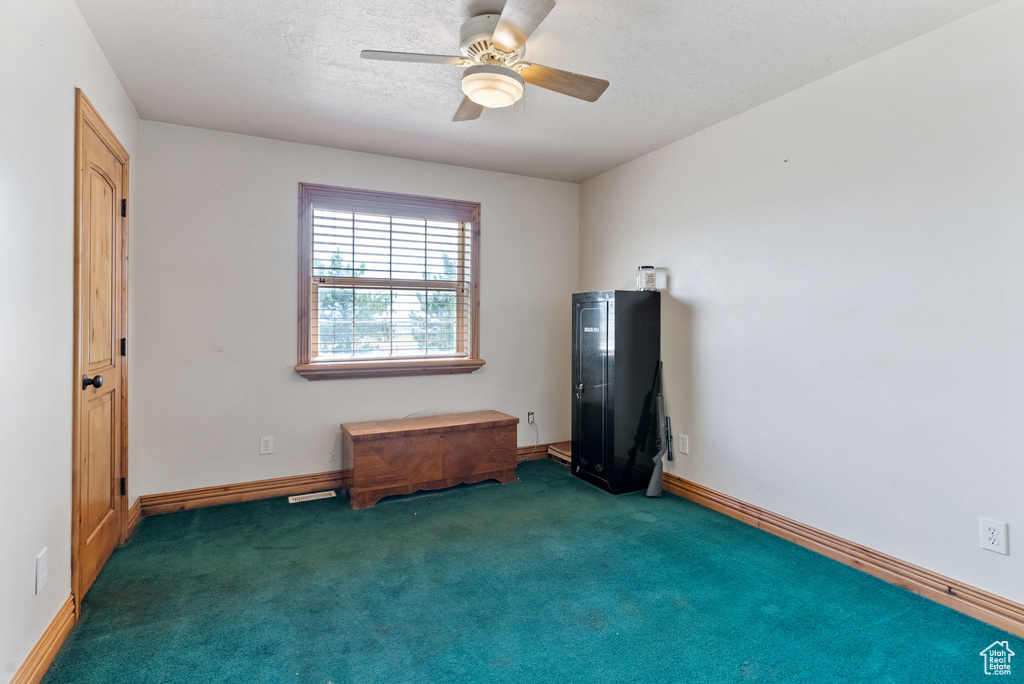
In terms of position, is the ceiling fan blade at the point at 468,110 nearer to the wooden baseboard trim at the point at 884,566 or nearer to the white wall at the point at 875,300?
the white wall at the point at 875,300

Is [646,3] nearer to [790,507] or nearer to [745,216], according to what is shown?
[745,216]

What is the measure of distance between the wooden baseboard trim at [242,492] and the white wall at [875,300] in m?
2.49

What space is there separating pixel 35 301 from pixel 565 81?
6.80 feet

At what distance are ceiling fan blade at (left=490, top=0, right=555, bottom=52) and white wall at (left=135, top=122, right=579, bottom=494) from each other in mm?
2097

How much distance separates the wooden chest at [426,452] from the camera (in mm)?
3361

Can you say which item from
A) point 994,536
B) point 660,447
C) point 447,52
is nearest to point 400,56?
point 447,52

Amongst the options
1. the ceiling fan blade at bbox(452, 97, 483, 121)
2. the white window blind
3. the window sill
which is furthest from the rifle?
the ceiling fan blade at bbox(452, 97, 483, 121)

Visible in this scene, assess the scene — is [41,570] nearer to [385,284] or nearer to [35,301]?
[35,301]

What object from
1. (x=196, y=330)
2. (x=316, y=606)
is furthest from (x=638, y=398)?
(x=196, y=330)

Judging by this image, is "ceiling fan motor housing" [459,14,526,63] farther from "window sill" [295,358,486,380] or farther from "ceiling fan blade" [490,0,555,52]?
"window sill" [295,358,486,380]

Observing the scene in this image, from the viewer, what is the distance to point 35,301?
1.70 meters

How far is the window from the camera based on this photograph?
3689 millimetres

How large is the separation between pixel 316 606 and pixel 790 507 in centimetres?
244

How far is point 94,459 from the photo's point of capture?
2359 millimetres
